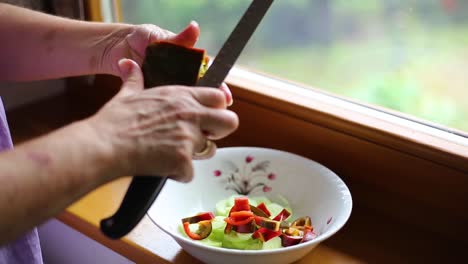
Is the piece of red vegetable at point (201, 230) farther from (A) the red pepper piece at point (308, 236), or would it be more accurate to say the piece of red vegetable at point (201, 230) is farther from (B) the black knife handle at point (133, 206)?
(B) the black knife handle at point (133, 206)

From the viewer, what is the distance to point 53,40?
2.20 ft

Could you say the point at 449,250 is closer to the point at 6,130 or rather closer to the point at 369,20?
the point at 369,20

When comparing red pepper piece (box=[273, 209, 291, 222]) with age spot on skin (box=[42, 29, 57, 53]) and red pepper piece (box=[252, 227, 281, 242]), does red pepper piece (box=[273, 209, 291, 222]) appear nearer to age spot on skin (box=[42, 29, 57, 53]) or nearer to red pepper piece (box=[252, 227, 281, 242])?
red pepper piece (box=[252, 227, 281, 242])

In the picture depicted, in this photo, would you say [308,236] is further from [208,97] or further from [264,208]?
[208,97]

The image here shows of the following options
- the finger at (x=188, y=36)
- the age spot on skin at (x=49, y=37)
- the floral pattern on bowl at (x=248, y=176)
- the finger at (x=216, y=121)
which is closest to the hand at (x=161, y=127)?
the finger at (x=216, y=121)

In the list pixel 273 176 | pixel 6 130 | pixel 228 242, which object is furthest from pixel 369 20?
pixel 6 130

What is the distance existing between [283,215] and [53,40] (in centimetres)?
37

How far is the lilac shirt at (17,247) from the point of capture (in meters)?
0.67

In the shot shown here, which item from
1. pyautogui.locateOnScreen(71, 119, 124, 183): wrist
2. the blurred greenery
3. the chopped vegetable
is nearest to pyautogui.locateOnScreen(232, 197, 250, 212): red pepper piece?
the chopped vegetable

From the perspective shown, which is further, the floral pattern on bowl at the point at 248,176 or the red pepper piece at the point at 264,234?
the floral pattern on bowl at the point at 248,176

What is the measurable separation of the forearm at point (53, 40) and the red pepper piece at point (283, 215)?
291 mm

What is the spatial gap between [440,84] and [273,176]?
0.86ft

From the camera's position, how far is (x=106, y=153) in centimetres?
43

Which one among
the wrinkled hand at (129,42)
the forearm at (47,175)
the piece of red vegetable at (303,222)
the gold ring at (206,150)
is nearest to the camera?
the forearm at (47,175)
